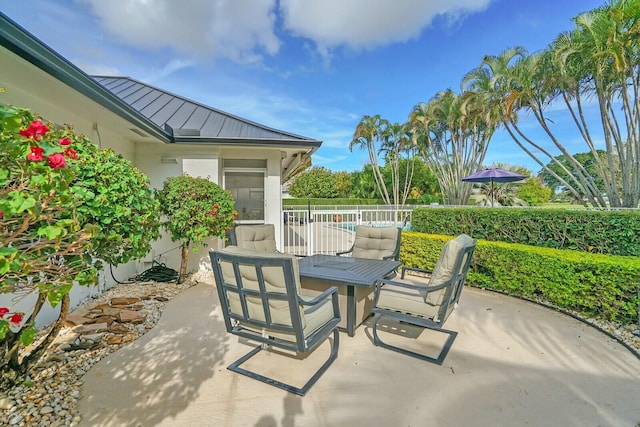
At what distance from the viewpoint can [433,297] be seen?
9.45 ft

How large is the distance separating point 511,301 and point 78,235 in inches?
210

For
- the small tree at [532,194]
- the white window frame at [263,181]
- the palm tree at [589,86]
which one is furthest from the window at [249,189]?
the small tree at [532,194]

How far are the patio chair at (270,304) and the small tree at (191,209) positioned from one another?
2867 millimetres

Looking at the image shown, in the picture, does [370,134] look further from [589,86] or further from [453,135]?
[589,86]

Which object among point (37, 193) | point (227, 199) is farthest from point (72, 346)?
point (227, 199)

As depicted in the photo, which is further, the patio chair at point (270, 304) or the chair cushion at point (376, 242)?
the chair cushion at point (376, 242)

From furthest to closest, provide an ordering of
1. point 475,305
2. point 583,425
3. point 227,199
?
point 227,199, point 475,305, point 583,425

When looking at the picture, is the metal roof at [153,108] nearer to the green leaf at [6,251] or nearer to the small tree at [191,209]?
the small tree at [191,209]

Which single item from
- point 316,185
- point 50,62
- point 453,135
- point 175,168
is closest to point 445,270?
point 50,62

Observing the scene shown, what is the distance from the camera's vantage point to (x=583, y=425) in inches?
77.7

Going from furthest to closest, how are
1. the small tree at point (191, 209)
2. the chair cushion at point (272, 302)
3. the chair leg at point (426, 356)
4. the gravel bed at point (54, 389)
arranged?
the small tree at point (191, 209), the chair leg at point (426, 356), the chair cushion at point (272, 302), the gravel bed at point (54, 389)

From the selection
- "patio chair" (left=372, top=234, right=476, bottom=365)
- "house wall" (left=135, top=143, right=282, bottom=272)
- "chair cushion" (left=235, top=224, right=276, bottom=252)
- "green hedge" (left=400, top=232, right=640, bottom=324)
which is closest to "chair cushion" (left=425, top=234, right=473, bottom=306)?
"patio chair" (left=372, top=234, right=476, bottom=365)

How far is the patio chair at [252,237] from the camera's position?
4812 mm

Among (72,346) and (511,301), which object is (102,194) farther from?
(511,301)
